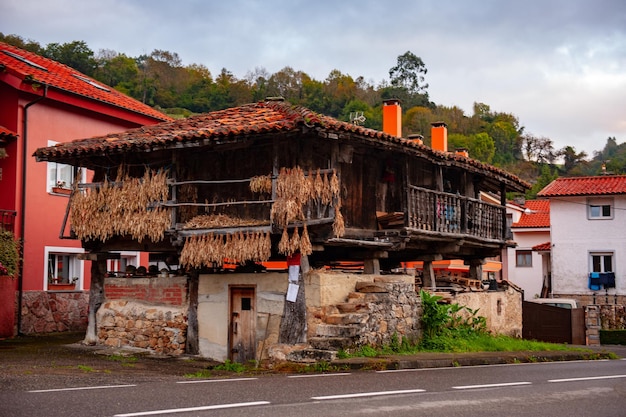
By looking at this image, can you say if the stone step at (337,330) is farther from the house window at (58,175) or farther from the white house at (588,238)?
the white house at (588,238)

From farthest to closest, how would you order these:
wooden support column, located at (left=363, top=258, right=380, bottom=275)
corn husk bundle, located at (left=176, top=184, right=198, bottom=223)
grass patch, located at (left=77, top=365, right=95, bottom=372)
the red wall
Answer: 1. the red wall
2. wooden support column, located at (left=363, top=258, right=380, bottom=275)
3. corn husk bundle, located at (left=176, top=184, right=198, bottom=223)
4. grass patch, located at (left=77, top=365, right=95, bottom=372)

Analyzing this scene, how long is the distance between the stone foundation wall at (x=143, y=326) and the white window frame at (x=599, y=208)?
24061mm

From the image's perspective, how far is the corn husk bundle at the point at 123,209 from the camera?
14992 mm

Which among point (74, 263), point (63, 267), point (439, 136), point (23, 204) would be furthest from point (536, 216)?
Result: point (23, 204)

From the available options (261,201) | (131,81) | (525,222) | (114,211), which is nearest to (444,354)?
(261,201)

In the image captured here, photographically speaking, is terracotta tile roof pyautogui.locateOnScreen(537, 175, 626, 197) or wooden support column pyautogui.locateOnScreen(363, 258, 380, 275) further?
terracotta tile roof pyautogui.locateOnScreen(537, 175, 626, 197)

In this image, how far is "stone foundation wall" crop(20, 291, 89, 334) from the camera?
63.5ft

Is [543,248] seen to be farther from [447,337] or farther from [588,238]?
[447,337]

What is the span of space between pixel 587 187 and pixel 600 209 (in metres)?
1.13

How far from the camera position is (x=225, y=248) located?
14.1 metres

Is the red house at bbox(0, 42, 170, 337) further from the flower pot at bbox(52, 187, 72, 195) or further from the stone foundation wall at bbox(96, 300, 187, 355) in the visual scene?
the stone foundation wall at bbox(96, 300, 187, 355)

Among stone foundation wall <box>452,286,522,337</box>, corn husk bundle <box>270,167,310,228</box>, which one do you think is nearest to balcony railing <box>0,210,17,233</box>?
corn husk bundle <box>270,167,310,228</box>

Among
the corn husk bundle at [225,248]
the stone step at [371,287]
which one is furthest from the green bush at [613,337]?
the corn husk bundle at [225,248]

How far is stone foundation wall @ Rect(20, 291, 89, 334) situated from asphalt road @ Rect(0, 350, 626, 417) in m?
8.44
